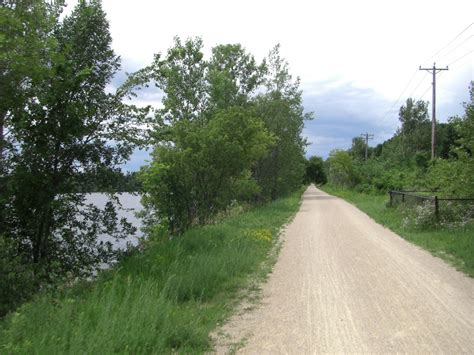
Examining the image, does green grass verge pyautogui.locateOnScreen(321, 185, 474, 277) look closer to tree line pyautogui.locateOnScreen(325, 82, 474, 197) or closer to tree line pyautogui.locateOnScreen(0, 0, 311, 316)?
tree line pyautogui.locateOnScreen(325, 82, 474, 197)

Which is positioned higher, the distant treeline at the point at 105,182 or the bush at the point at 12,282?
the distant treeline at the point at 105,182

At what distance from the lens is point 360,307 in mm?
6699

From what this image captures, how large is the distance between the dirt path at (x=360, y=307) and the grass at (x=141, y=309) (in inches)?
18.9

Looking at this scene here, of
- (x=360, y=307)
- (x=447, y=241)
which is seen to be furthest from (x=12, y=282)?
(x=447, y=241)

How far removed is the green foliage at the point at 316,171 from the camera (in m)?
128

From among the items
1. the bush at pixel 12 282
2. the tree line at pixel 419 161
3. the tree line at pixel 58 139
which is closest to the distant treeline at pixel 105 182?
the tree line at pixel 58 139

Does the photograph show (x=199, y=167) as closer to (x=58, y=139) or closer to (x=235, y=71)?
(x=58, y=139)

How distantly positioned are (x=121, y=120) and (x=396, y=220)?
543 inches

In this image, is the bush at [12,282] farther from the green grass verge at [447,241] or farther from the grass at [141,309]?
the green grass verge at [447,241]

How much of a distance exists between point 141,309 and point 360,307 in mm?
3100

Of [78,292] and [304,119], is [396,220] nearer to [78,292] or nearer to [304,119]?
[78,292]

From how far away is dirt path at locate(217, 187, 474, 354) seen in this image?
5.21 metres

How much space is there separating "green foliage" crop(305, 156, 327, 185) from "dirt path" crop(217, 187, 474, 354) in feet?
384

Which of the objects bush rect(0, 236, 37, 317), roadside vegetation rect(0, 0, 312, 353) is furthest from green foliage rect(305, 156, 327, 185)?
bush rect(0, 236, 37, 317)
